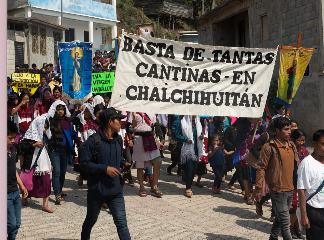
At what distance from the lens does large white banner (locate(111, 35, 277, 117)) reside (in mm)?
7871

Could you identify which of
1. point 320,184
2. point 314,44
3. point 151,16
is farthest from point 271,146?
point 151,16

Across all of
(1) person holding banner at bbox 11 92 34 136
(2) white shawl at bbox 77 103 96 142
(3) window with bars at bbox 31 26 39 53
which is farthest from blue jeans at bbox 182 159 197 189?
(3) window with bars at bbox 31 26 39 53

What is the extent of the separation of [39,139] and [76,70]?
240 cm

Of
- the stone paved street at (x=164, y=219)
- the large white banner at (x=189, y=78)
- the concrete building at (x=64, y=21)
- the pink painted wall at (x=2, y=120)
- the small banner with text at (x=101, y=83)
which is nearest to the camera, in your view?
the pink painted wall at (x=2, y=120)

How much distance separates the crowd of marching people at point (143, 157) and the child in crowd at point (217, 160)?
2cm

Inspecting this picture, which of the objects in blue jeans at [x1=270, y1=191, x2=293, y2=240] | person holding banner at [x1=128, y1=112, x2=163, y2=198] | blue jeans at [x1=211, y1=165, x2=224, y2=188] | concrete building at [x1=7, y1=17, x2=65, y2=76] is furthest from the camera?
concrete building at [x1=7, y1=17, x2=65, y2=76]

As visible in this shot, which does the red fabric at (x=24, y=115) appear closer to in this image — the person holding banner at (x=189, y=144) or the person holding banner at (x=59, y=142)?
the person holding banner at (x=59, y=142)

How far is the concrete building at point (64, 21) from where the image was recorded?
30031mm

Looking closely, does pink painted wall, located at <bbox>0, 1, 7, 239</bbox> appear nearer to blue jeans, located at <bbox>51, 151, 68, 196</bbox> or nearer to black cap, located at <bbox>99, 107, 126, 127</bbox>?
black cap, located at <bbox>99, 107, 126, 127</bbox>

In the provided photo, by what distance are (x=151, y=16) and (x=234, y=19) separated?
2937 cm

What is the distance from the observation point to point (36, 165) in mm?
7547

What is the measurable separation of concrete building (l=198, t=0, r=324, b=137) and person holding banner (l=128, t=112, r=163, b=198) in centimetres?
851

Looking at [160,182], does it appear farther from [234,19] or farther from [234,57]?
[234,19]

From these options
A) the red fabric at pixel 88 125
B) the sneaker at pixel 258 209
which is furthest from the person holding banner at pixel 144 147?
the sneaker at pixel 258 209
